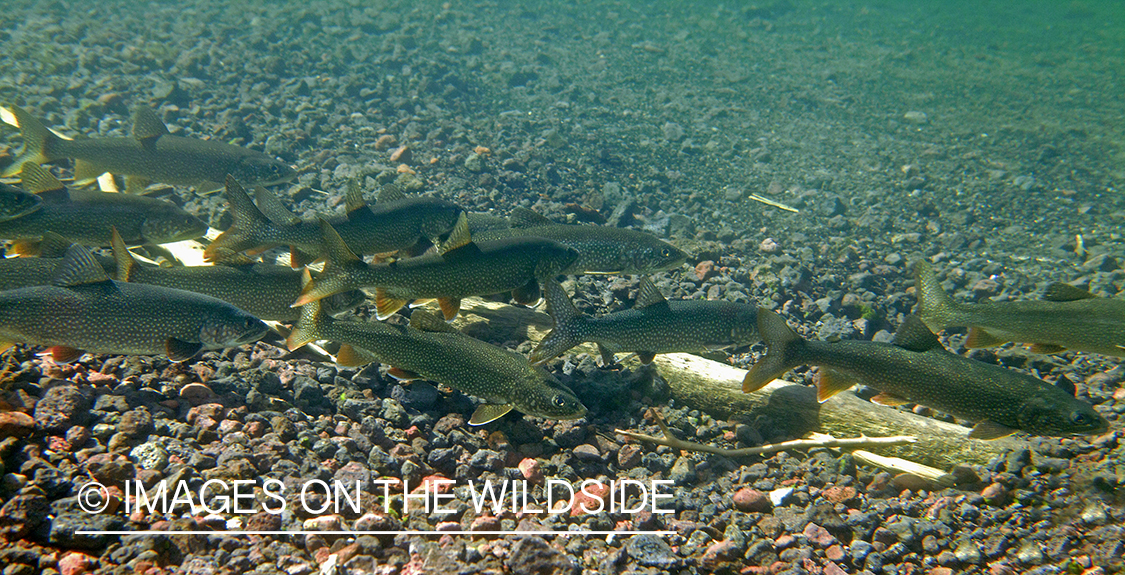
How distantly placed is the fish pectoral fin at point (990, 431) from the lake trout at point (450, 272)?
3516 mm

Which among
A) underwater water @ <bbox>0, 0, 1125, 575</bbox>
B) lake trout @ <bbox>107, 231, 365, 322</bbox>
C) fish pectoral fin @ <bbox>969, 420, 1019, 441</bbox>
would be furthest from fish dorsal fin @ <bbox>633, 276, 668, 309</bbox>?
lake trout @ <bbox>107, 231, 365, 322</bbox>

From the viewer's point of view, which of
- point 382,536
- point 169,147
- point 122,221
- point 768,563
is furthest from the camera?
point 169,147

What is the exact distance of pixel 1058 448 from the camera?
13.0 feet

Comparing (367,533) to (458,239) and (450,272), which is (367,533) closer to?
(450,272)

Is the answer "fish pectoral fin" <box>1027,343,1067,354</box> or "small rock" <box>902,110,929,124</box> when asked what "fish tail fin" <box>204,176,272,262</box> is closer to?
"fish pectoral fin" <box>1027,343,1067,354</box>

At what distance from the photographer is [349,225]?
545 centimetres

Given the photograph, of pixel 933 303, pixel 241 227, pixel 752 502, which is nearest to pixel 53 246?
pixel 241 227

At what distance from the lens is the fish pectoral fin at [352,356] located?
4.37m

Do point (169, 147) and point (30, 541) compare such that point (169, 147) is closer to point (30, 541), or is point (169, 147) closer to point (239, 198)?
point (239, 198)

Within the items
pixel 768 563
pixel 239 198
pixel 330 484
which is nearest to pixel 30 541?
pixel 330 484

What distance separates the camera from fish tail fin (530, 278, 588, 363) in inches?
181

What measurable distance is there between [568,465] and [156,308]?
10.3 feet

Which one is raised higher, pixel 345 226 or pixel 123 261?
pixel 345 226

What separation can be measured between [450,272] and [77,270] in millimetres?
2580
